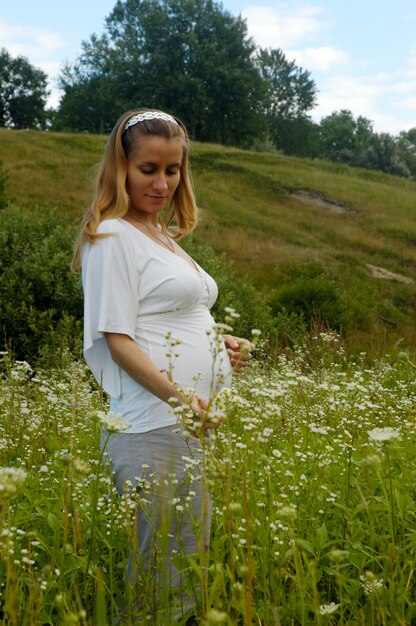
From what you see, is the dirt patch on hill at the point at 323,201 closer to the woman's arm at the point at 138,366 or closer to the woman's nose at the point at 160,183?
the woman's nose at the point at 160,183

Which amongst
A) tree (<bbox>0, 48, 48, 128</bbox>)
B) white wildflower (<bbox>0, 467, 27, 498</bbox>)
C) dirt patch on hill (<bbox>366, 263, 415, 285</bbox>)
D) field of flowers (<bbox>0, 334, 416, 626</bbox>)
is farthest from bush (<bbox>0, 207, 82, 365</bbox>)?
tree (<bbox>0, 48, 48, 128</bbox>)

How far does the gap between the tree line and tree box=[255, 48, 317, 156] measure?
41.6 feet

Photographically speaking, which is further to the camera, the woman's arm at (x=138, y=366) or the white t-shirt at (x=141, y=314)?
the white t-shirt at (x=141, y=314)

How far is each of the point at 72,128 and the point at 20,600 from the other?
63.2 m

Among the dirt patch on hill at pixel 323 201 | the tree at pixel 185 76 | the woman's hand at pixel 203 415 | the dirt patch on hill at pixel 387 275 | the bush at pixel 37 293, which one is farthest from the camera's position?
the tree at pixel 185 76

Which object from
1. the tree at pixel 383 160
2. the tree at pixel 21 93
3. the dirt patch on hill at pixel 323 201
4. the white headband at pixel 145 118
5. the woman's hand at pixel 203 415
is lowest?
the woman's hand at pixel 203 415

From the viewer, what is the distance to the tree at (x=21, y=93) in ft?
214

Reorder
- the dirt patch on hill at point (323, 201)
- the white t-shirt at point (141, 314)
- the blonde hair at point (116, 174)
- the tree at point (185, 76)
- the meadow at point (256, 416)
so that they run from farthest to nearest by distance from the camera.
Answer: the tree at point (185, 76) < the dirt patch on hill at point (323, 201) < the blonde hair at point (116, 174) < the white t-shirt at point (141, 314) < the meadow at point (256, 416)

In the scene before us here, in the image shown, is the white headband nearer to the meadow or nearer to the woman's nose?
the woman's nose

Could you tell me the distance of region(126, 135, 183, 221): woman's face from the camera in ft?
8.98

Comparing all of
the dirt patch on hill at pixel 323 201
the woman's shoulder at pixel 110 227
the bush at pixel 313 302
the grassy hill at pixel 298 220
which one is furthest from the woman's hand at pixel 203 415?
the dirt patch on hill at pixel 323 201

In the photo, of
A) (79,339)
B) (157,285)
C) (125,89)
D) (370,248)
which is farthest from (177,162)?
(125,89)

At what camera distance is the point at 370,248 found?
88.1ft

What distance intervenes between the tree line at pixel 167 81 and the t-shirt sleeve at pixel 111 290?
55.1 metres
